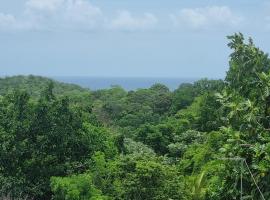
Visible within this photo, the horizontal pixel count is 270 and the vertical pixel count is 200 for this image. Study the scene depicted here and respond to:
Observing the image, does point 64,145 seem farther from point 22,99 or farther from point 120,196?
point 120,196

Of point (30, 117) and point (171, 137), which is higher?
point (30, 117)

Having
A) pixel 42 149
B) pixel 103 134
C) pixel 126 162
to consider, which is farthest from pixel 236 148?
pixel 103 134

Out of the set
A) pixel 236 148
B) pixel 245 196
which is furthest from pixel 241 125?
pixel 245 196

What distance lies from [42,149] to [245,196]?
1057cm

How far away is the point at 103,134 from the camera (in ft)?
70.6

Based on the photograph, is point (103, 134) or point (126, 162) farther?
point (103, 134)

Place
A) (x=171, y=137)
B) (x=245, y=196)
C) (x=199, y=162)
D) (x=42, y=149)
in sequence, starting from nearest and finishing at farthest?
(x=245, y=196) < (x=42, y=149) < (x=199, y=162) < (x=171, y=137)

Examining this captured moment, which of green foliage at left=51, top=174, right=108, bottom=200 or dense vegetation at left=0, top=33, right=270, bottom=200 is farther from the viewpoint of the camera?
green foliage at left=51, top=174, right=108, bottom=200

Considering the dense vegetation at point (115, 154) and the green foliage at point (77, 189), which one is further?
the green foliage at point (77, 189)

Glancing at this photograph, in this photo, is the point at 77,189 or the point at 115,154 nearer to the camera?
the point at 77,189

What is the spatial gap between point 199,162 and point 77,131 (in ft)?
15.8

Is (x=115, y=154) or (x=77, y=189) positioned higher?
(x=115, y=154)

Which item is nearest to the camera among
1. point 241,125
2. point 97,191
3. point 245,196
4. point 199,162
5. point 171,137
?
point 245,196

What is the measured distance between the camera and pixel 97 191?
16.2m
